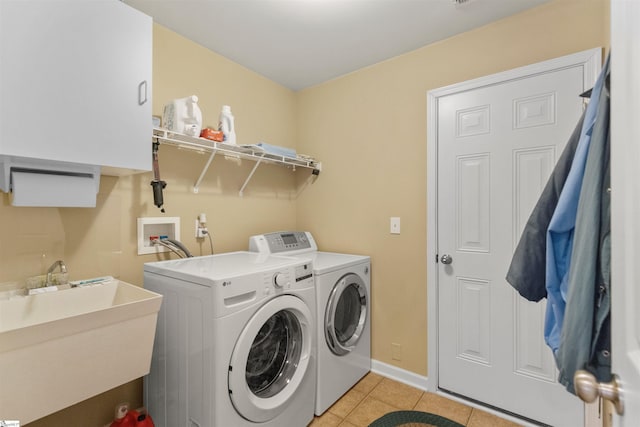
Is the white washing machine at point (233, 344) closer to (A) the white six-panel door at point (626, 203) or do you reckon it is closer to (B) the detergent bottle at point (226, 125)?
(B) the detergent bottle at point (226, 125)

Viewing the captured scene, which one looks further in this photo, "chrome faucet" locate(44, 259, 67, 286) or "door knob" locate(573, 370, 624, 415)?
"chrome faucet" locate(44, 259, 67, 286)

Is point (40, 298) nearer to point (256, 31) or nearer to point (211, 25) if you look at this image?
point (211, 25)

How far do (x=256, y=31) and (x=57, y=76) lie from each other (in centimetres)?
117

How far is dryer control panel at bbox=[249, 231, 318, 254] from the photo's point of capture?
217cm

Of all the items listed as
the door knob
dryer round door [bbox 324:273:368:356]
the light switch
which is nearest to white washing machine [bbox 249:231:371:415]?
dryer round door [bbox 324:273:368:356]

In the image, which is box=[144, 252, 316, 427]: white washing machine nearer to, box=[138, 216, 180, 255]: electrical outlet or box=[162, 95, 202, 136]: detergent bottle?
box=[138, 216, 180, 255]: electrical outlet

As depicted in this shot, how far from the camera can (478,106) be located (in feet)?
6.11

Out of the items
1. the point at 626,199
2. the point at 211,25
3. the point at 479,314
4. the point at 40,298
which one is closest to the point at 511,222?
the point at 479,314

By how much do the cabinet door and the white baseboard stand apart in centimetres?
208

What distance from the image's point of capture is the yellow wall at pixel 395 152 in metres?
1.77

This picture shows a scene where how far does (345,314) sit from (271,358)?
687 millimetres

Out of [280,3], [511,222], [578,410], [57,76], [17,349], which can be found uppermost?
[280,3]

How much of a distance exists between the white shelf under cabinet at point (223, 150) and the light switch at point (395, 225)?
82 cm

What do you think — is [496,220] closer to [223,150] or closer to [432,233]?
[432,233]
